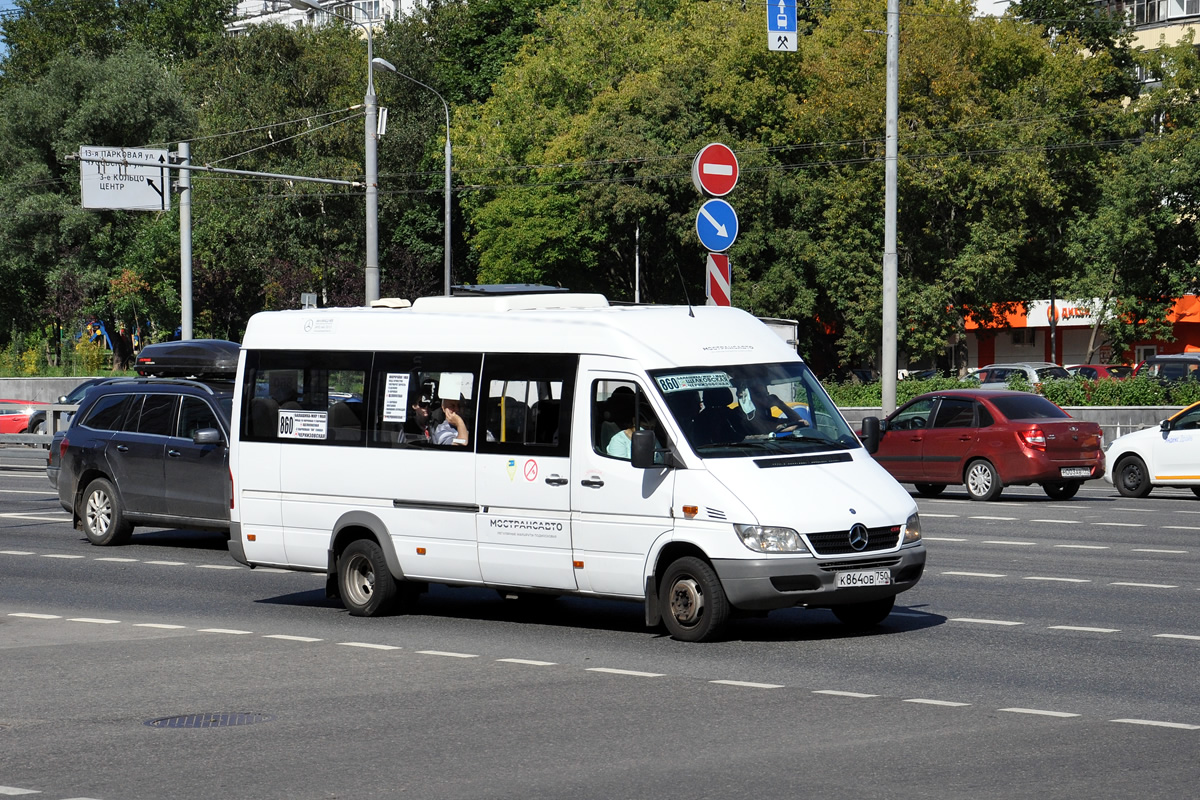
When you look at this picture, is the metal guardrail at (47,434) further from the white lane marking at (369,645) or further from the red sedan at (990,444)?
the white lane marking at (369,645)

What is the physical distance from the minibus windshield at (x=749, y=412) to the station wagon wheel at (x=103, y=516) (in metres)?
9.17

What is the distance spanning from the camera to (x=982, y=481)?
24.7m

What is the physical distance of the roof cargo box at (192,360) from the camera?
1938 centimetres

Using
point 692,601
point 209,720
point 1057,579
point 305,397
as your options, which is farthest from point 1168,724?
point 305,397

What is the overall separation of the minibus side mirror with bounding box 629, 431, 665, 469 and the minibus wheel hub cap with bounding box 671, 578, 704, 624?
855mm

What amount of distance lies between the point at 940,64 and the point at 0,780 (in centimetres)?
4414

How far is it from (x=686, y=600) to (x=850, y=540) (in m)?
1.18

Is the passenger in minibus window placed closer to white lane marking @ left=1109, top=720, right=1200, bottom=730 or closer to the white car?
white lane marking @ left=1109, top=720, right=1200, bottom=730

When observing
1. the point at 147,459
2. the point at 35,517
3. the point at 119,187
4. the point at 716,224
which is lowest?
the point at 35,517

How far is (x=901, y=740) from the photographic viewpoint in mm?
8055

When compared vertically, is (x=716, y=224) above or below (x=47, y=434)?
above

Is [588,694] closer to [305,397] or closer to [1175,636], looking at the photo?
[1175,636]

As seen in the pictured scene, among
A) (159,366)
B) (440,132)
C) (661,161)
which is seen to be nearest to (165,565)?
(159,366)

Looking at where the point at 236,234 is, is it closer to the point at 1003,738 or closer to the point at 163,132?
the point at 163,132
